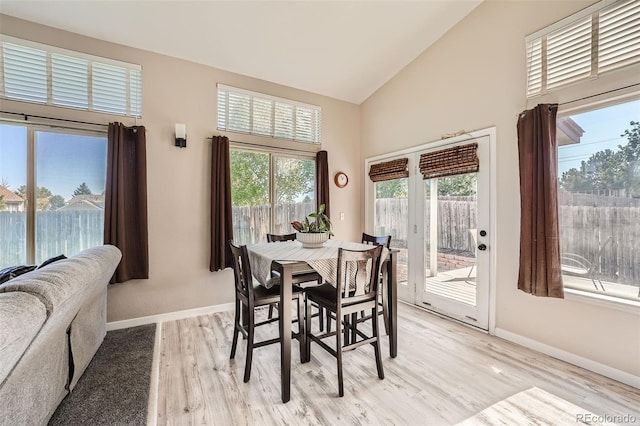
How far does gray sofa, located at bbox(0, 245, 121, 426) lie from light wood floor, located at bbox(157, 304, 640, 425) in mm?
594

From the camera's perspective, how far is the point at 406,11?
9.59 ft

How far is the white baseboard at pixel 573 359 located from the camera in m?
2.07

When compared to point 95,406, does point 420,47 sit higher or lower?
higher

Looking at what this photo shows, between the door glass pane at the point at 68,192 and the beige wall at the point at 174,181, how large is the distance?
299 millimetres

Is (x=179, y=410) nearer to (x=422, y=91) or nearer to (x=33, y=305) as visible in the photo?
(x=33, y=305)

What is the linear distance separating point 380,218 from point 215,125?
2.67 m

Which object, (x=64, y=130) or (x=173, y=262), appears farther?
(x=173, y=262)

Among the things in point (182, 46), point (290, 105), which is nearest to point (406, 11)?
point (290, 105)

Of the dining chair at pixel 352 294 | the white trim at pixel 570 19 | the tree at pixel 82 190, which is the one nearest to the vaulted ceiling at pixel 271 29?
the white trim at pixel 570 19

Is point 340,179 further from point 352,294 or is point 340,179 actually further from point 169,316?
point 169,316

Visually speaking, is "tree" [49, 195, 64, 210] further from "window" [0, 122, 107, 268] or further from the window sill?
the window sill

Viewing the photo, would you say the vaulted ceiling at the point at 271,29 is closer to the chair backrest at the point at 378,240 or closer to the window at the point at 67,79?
the window at the point at 67,79

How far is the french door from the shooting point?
2.98 m

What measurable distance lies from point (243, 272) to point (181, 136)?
196cm
